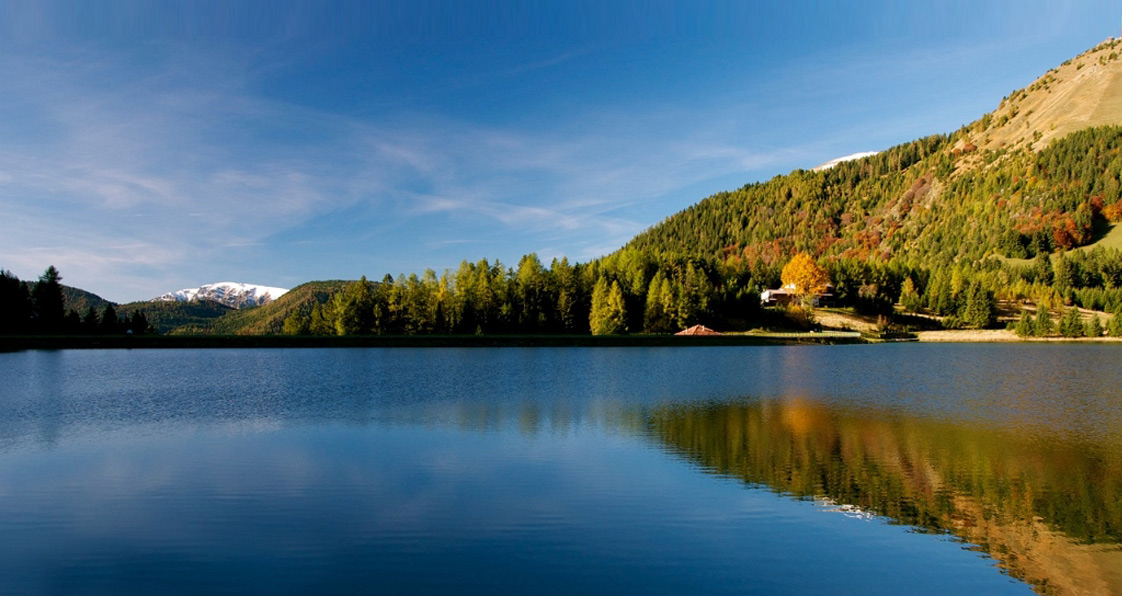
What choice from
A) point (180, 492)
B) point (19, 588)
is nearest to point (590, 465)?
point (180, 492)

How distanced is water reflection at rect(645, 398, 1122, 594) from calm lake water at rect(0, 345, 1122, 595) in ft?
0.27

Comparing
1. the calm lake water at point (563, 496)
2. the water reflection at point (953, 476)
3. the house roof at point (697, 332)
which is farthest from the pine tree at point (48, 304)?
the water reflection at point (953, 476)

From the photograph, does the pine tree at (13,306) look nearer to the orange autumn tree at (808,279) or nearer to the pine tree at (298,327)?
the pine tree at (298,327)

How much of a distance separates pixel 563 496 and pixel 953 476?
9639 millimetres

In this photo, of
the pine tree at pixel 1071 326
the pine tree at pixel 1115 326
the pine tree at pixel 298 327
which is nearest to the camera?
the pine tree at pixel 298 327

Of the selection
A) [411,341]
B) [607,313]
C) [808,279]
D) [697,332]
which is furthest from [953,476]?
[808,279]

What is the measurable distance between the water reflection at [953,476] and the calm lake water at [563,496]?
0.27ft

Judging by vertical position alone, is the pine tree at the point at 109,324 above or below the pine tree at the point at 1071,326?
above

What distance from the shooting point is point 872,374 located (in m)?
43.9

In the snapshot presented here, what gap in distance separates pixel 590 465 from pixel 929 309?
14527cm

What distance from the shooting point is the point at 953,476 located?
15.6 meters

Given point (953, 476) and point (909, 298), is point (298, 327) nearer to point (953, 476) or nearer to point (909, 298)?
point (953, 476)

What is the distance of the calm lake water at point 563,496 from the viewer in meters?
9.82

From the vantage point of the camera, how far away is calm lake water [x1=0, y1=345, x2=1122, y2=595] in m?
9.82
